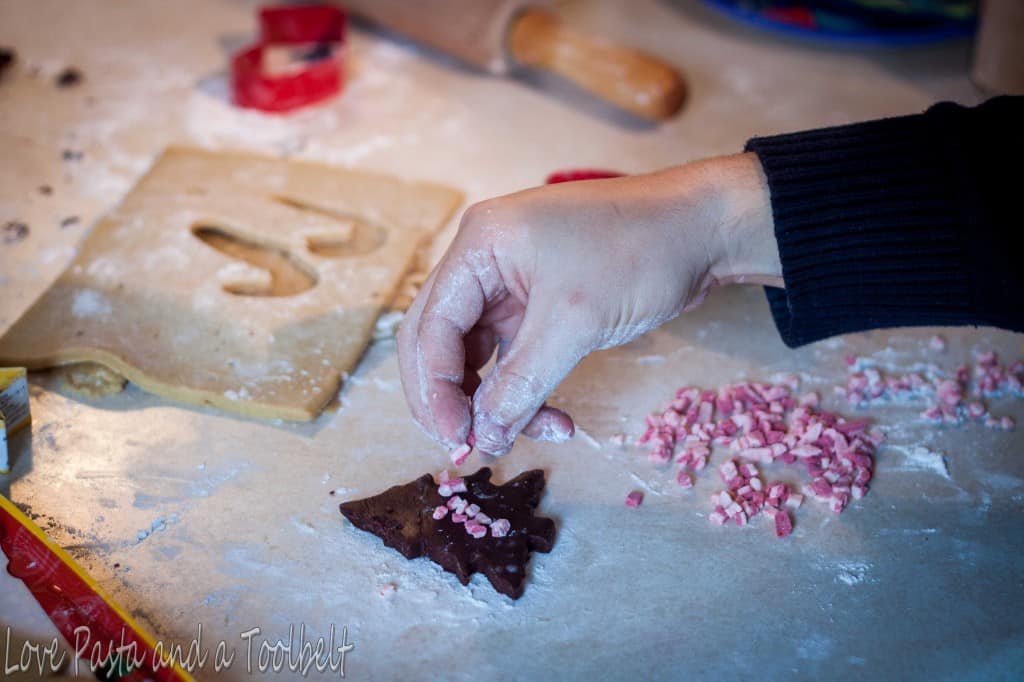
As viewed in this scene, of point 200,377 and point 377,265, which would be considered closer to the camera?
point 200,377

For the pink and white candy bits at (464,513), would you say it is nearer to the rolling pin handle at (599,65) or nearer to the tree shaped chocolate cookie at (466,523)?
the tree shaped chocolate cookie at (466,523)

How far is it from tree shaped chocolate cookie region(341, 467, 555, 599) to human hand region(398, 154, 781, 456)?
0.09 metres

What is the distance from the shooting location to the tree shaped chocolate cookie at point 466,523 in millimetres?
1227

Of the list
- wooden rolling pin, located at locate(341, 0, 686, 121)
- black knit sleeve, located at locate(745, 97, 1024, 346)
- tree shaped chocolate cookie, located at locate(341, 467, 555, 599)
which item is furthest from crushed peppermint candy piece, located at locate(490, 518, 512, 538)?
wooden rolling pin, located at locate(341, 0, 686, 121)

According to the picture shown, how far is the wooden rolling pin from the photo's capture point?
215 centimetres

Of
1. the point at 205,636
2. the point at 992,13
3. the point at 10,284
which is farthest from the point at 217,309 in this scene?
the point at 992,13

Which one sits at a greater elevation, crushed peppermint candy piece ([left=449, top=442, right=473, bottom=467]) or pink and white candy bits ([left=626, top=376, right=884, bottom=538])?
crushed peppermint candy piece ([left=449, top=442, right=473, bottom=467])

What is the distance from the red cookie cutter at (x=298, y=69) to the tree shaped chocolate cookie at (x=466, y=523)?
1.19 m

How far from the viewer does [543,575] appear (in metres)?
1.25

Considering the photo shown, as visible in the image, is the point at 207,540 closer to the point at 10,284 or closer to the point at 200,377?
the point at 200,377

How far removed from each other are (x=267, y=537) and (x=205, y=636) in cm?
16

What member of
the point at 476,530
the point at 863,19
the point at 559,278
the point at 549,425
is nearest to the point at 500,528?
the point at 476,530

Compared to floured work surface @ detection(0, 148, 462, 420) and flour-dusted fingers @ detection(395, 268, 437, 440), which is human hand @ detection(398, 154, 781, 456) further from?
floured work surface @ detection(0, 148, 462, 420)

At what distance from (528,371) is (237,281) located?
0.69m
